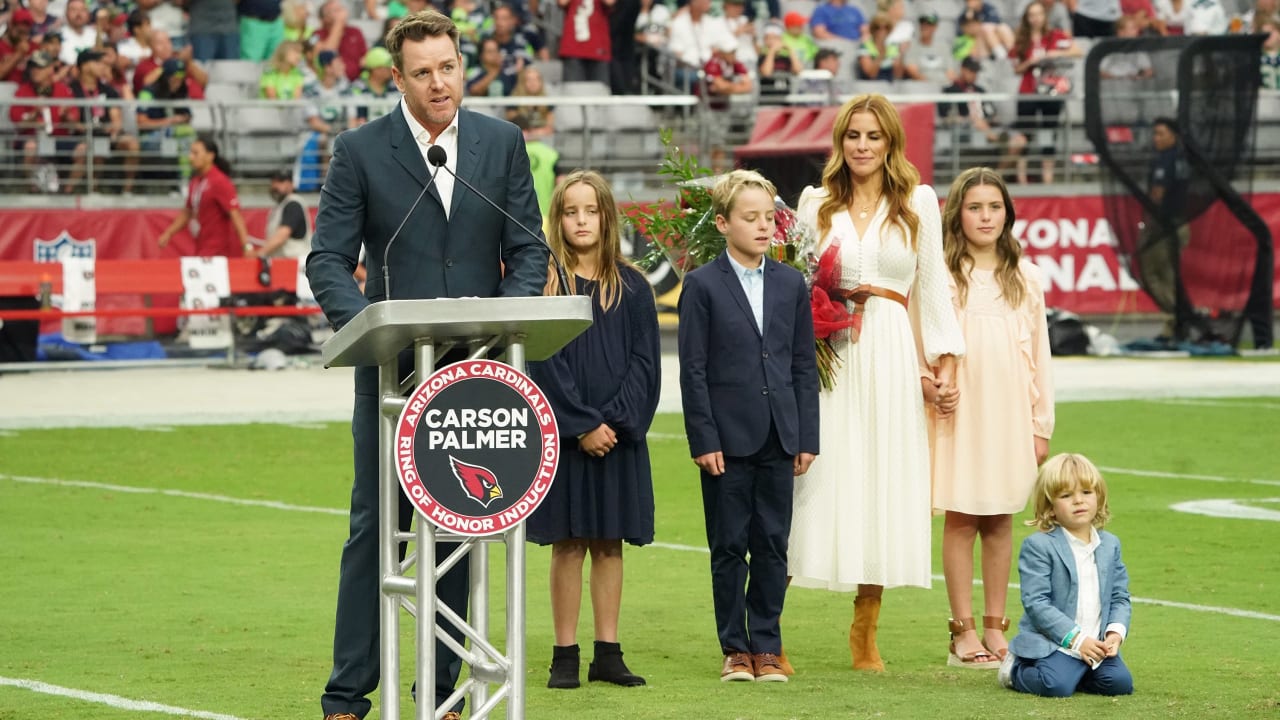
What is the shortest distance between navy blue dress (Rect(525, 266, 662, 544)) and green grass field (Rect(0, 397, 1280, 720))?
0.56m

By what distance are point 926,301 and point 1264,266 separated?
14.8 m

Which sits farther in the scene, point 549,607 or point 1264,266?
point 1264,266

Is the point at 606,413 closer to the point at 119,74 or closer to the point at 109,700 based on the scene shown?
the point at 109,700

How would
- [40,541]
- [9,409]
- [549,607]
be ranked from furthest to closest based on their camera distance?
[9,409] → [40,541] → [549,607]

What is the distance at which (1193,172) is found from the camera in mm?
21109

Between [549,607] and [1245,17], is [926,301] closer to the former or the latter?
[549,607]

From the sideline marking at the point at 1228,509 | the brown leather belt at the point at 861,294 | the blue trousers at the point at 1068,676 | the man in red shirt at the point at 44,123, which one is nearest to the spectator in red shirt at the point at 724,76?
the man in red shirt at the point at 44,123

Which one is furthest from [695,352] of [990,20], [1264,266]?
[990,20]

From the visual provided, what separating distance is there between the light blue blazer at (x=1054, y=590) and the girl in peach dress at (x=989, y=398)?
0.78 meters

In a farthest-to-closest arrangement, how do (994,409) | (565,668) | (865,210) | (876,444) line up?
(994,409) < (865,210) < (876,444) < (565,668)

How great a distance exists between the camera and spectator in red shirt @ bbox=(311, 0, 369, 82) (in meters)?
23.0

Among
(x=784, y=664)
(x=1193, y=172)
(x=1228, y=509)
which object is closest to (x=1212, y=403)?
(x=1193, y=172)

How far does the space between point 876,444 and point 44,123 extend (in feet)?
51.5

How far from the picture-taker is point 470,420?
4.65m
